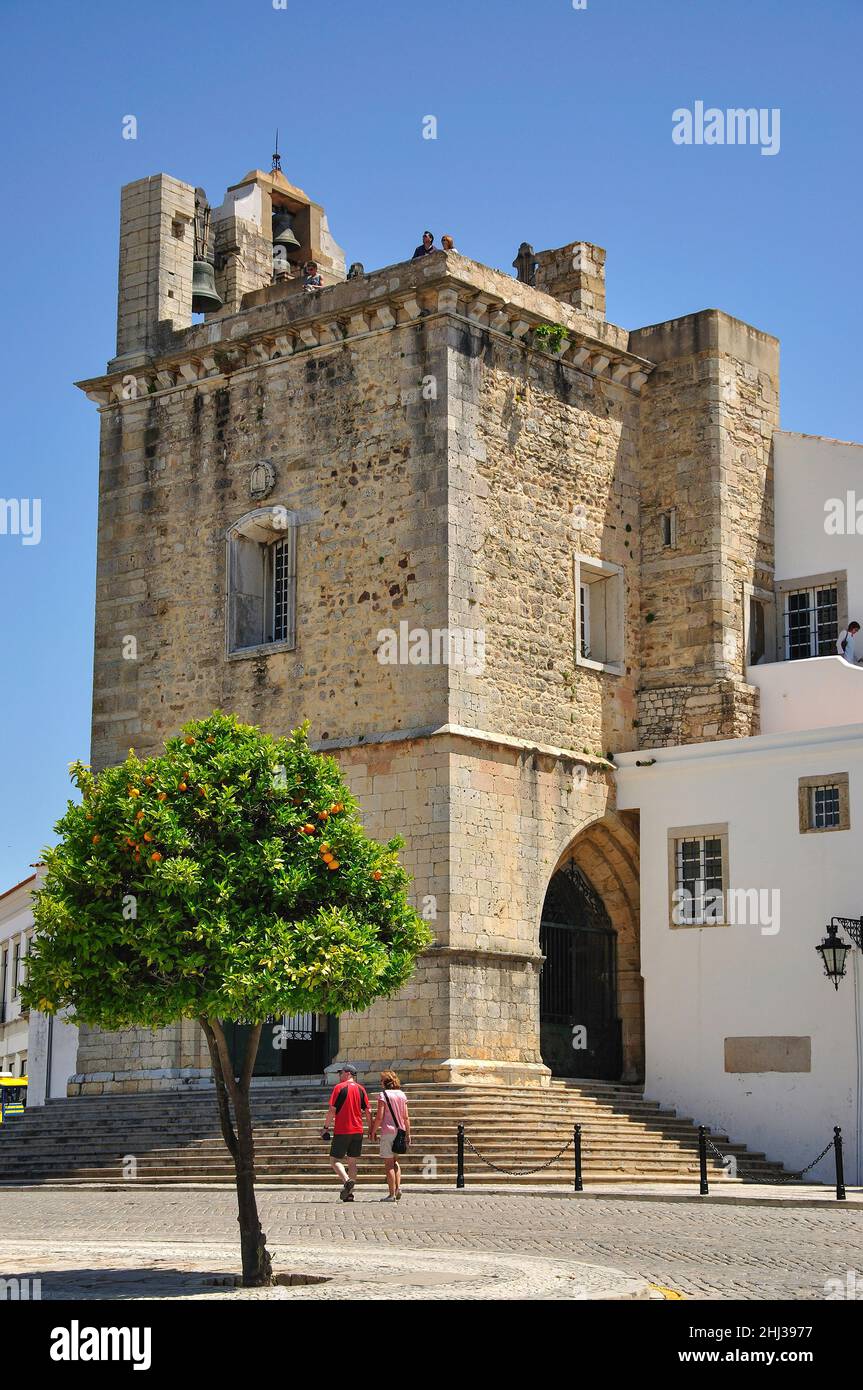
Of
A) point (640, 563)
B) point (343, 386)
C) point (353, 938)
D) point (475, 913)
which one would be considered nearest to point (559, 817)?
point (475, 913)

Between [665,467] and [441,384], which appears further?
[665,467]

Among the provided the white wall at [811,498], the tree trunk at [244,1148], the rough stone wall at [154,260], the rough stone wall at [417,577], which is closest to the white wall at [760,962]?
the rough stone wall at [417,577]

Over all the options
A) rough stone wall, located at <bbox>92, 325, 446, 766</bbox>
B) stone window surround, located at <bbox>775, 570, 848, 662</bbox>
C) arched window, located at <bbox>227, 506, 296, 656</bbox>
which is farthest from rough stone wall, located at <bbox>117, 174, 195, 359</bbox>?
stone window surround, located at <bbox>775, 570, 848, 662</bbox>

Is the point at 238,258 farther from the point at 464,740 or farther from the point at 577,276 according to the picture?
the point at 464,740

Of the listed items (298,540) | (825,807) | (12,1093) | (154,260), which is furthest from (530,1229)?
(12,1093)

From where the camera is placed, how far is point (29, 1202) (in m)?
21.2

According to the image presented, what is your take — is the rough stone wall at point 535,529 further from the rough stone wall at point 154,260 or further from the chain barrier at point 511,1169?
the rough stone wall at point 154,260

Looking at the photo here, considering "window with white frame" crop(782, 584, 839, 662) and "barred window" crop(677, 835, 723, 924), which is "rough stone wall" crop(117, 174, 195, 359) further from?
"barred window" crop(677, 835, 723, 924)

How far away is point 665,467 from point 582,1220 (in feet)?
46.5

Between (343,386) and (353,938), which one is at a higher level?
(343,386)

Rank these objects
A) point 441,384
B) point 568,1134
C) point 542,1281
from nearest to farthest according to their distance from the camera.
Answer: point 542,1281 < point 568,1134 < point 441,384

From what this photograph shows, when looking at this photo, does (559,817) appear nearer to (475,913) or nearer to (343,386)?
(475,913)

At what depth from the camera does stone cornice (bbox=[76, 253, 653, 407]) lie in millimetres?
26219

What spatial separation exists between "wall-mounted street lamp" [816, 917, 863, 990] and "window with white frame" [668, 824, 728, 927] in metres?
1.90
